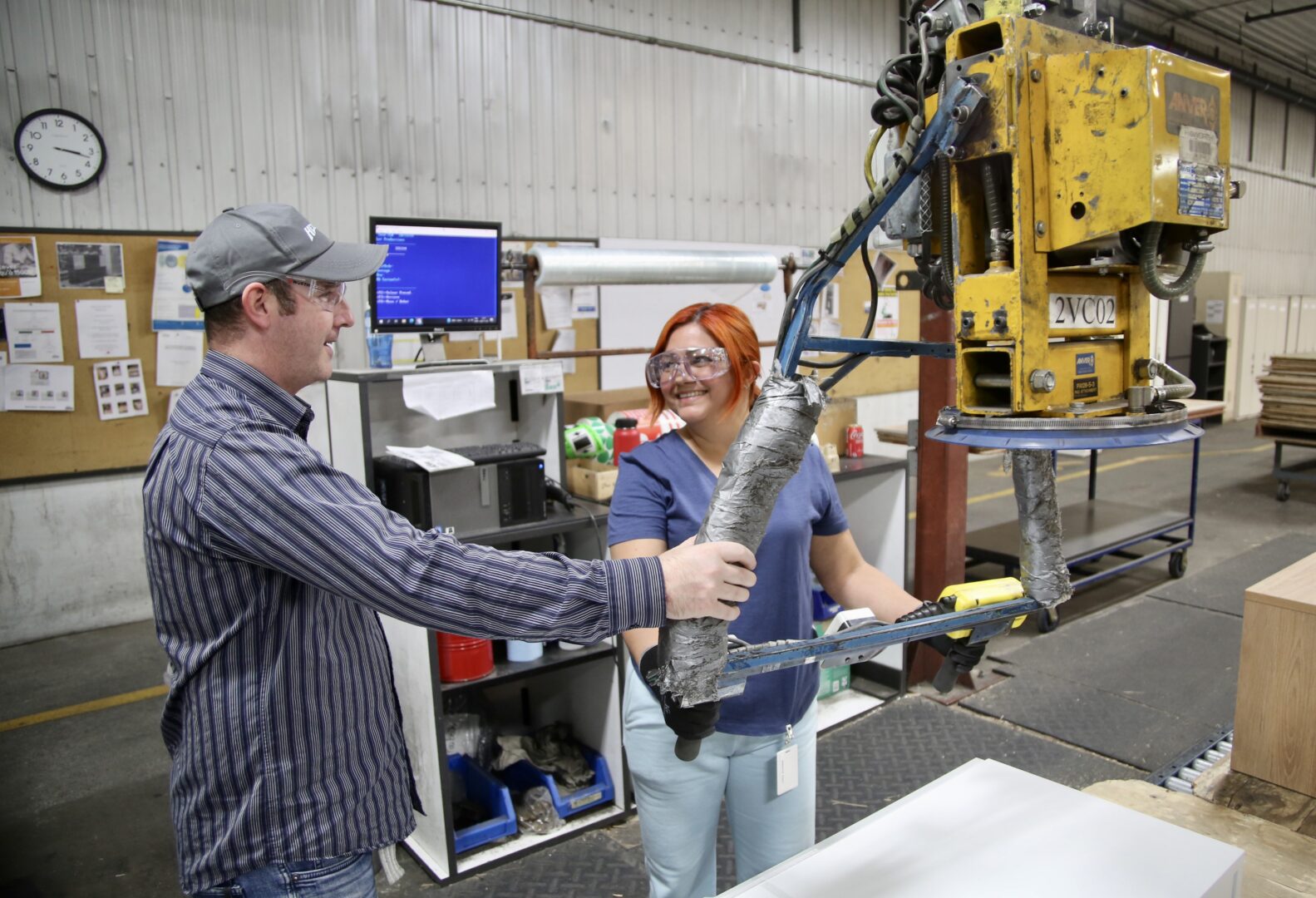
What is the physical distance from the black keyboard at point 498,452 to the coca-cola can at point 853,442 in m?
1.48

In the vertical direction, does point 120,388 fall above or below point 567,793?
above

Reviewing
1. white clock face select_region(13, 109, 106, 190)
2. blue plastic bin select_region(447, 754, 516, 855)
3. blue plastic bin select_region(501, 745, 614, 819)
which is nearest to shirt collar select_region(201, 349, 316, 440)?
blue plastic bin select_region(447, 754, 516, 855)

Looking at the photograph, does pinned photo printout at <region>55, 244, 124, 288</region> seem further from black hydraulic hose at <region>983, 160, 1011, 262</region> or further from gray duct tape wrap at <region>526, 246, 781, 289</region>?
black hydraulic hose at <region>983, 160, 1011, 262</region>

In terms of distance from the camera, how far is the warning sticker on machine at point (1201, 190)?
93 cm

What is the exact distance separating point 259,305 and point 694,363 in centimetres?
71

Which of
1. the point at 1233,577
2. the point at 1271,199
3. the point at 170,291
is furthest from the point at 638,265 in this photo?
the point at 1271,199

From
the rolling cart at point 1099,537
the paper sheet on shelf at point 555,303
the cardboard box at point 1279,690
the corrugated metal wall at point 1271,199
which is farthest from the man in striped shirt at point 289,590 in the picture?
the corrugated metal wall at point 1271,199

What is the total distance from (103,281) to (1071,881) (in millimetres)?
4721

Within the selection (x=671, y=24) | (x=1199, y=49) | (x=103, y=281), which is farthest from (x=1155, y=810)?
(x=1199, y=49)

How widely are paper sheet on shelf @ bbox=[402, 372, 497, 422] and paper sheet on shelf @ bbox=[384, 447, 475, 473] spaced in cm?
12

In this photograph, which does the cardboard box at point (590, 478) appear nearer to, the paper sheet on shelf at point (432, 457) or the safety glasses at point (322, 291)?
the paper sheet on shelf at point (432, 457)

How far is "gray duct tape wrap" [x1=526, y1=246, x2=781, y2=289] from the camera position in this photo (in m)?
2.85

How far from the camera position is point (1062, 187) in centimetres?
96

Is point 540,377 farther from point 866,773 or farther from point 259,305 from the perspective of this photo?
point 866,773
